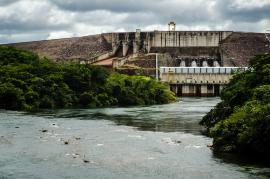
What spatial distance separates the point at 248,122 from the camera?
32.3m

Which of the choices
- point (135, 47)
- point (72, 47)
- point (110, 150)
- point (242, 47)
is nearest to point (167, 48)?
point (135, 47)

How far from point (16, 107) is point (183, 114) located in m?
17.3

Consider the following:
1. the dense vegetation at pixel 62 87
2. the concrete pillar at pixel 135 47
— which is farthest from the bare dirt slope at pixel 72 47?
the dense vegetation at pixel 62 87

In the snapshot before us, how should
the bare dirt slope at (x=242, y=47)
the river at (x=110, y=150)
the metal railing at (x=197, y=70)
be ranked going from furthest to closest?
the bare dirt slope at (x=242, y=47) < the metal railing at (x=197, y=70) < the river at (x=110, y=150)

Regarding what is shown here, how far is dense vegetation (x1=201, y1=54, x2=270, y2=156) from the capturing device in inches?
1201

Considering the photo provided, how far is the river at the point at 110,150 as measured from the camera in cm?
2789

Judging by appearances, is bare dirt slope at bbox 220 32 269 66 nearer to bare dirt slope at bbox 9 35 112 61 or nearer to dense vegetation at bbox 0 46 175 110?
bare dirt slope at bbox 9 35 112 61

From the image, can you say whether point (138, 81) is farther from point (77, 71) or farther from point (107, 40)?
point (107, 40)

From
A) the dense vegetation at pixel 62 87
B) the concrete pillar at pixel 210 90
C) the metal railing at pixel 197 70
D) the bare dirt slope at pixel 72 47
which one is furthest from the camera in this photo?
the bare dirt slope at pixel 72 47

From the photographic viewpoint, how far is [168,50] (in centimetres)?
11138

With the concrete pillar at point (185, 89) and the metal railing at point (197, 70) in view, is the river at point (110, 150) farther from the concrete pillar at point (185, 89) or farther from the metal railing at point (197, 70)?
the metal railing at point (197, 70)

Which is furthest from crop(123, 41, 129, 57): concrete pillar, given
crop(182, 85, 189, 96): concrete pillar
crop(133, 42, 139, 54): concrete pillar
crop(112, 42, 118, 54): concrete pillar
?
crop(182, 85, 189, 96): concrete pillar

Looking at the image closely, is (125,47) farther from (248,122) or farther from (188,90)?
(248,122)

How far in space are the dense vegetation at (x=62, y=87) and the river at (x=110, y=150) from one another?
1173 centimetres
